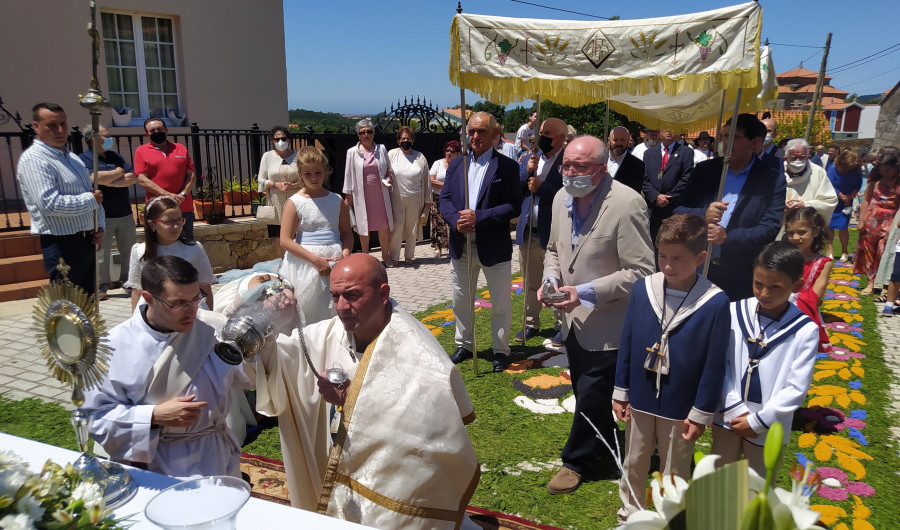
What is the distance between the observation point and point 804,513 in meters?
1.00

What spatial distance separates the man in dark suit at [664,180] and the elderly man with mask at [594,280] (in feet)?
14.8

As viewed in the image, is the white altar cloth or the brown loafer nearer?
the white altar cloth

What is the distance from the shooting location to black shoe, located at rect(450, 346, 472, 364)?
6055 mm

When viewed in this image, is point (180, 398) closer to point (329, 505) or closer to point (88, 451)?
point (88, 451)

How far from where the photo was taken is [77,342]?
2.29m

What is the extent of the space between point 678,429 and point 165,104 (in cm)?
1224

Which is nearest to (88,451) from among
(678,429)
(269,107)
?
(678,429)

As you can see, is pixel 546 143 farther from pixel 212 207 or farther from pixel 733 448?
pixel 212 207

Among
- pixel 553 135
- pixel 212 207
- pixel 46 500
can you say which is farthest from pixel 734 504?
pixel 212 207

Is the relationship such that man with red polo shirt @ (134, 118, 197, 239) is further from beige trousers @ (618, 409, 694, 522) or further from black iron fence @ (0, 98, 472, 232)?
beige trousers @ (618, 409, 694, 522)

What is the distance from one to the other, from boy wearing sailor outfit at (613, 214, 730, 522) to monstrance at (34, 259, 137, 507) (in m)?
2.31

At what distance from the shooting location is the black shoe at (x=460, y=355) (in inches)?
238

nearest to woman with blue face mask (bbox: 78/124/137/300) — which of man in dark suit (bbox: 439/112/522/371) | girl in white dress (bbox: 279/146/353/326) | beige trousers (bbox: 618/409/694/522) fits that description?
girl in white dress (bbox: 279/146/353/326)

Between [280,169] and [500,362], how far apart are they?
5.49 m
